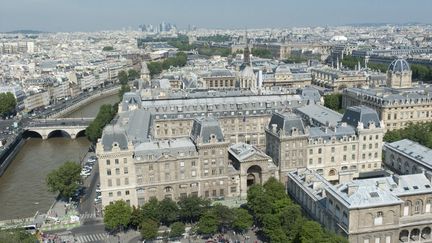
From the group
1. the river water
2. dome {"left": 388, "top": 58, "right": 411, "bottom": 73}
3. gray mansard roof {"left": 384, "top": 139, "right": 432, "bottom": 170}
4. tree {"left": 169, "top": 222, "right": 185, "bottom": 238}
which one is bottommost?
the river water

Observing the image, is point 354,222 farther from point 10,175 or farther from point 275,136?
point 10,175

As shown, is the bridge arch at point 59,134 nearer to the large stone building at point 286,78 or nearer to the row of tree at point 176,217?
the row of tree at point 176,217

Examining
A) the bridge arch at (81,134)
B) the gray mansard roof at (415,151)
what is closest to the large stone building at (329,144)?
the gray mansard roof at (415,151)

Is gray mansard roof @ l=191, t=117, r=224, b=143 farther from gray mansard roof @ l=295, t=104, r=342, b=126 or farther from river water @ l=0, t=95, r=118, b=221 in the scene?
river water @ l=0, t=95, r=118, b=221

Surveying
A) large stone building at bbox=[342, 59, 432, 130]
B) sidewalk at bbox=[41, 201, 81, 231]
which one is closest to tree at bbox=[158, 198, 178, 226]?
sidewalk at bbox=[41, 201, 81, 231]

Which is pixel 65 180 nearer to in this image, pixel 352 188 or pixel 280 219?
pixel 280 219
